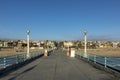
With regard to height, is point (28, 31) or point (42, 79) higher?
point (28, 31)

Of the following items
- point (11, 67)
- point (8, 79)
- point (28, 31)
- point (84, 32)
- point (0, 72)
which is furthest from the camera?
point (84, 32)

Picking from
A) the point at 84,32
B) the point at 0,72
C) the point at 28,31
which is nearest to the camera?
the point at 0,72

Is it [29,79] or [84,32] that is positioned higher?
[84,32]

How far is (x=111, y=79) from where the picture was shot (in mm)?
13672

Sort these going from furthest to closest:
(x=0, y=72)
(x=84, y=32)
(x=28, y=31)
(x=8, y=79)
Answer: (x=84, y=32), (x=28, y=31), (x=0, y=72), (x=8, y=79)

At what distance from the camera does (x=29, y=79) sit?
44.8ft

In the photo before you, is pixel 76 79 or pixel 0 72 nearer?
pixel 76 79

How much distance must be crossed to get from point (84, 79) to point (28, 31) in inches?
936

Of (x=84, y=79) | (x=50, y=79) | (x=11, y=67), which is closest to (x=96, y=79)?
(x=84, y=79)

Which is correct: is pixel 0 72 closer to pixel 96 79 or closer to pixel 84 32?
pixel 96 79

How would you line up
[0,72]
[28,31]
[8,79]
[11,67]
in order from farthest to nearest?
[28,31] → [11,67] → [0,72] → [8,79]

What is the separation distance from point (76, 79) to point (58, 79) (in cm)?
102

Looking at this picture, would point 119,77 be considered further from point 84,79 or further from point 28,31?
point 28,31

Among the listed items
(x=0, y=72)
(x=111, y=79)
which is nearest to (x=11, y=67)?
(x=0, y=72)
